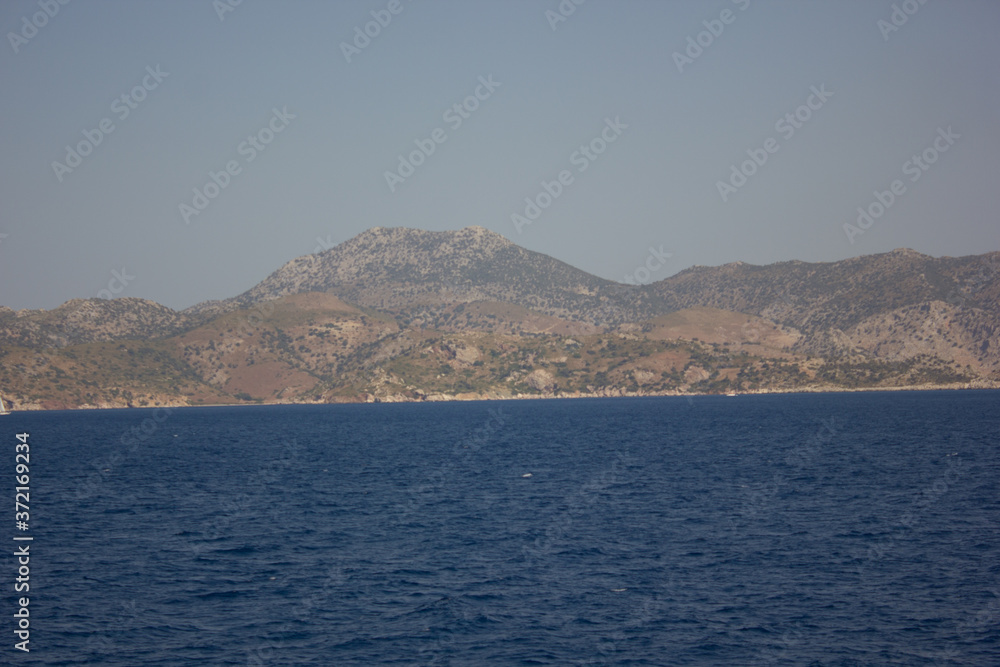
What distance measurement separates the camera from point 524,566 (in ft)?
190

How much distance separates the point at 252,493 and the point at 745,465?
224ft

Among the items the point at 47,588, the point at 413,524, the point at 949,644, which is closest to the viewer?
the point at 949,644

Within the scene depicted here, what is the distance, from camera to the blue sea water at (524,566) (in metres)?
42.4

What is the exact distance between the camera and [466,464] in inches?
4889

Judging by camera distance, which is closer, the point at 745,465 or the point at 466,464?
the point at 745,465

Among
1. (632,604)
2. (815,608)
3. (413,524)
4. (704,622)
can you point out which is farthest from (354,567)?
(815,608)

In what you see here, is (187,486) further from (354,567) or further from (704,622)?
(704,622)

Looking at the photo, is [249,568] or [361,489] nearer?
[249,568]

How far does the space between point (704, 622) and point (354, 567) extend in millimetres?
26126

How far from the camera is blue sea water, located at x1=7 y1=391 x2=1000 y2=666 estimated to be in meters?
42.4

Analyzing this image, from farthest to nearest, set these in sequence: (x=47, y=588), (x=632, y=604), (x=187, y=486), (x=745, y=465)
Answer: (x=745, y=465)
(x=187, y=486)
(x=47, y=588)
(x=632, y=604)

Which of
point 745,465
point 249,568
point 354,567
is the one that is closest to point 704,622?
point 354,567

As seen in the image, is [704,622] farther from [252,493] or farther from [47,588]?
[252,493]

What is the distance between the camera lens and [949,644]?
41406 millimetres
